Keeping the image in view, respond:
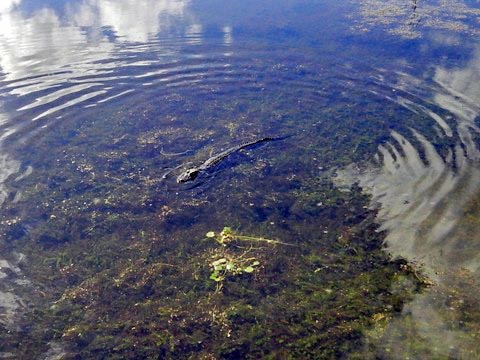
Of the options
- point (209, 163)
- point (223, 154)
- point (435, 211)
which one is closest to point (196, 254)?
point (209, 163)

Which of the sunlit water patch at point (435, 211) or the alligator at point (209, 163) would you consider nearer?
the sunlit water patch at point (435, 211)

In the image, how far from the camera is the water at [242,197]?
24.1 feet

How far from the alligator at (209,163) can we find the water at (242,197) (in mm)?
179

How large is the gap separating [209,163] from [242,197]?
1477mm

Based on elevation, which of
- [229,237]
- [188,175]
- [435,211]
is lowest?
[229,237]

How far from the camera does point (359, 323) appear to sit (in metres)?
7.30

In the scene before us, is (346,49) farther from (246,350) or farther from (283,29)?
(246,350)

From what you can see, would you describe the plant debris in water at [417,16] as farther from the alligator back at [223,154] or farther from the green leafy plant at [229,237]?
the green leafy plant at [229,237]

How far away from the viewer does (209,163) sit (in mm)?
11211

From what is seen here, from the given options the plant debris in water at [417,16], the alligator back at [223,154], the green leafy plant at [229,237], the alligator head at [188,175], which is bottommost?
the green leafy plant at [229,237]

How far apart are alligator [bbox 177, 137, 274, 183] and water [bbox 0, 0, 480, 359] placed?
0.18 m

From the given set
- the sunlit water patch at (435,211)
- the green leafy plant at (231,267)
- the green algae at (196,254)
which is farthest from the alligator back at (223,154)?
the green leafy plant at (231,267)

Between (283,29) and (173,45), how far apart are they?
533 centimetres

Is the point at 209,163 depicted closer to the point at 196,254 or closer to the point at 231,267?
the point at 196,254
